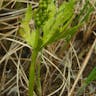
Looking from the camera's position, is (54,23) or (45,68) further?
(45,68)

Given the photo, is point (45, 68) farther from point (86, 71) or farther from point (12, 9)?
point (12, 9)

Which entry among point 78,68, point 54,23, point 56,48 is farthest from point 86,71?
point 54,23


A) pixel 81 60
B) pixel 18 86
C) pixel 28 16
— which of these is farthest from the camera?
pixel 81 60

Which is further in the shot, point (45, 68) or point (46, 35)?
point (45, 68)

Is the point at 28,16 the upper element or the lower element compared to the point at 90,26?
upper

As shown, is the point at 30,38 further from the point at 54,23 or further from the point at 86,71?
the point at 86,71

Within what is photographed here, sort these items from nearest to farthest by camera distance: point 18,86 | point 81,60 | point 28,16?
point 28,16, point 18,86, point 81,60

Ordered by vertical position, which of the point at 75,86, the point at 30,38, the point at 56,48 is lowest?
the point at 75,86

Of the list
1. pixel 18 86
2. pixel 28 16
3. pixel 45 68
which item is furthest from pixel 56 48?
pixel 28 16

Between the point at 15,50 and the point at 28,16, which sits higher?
the point at 28,16
